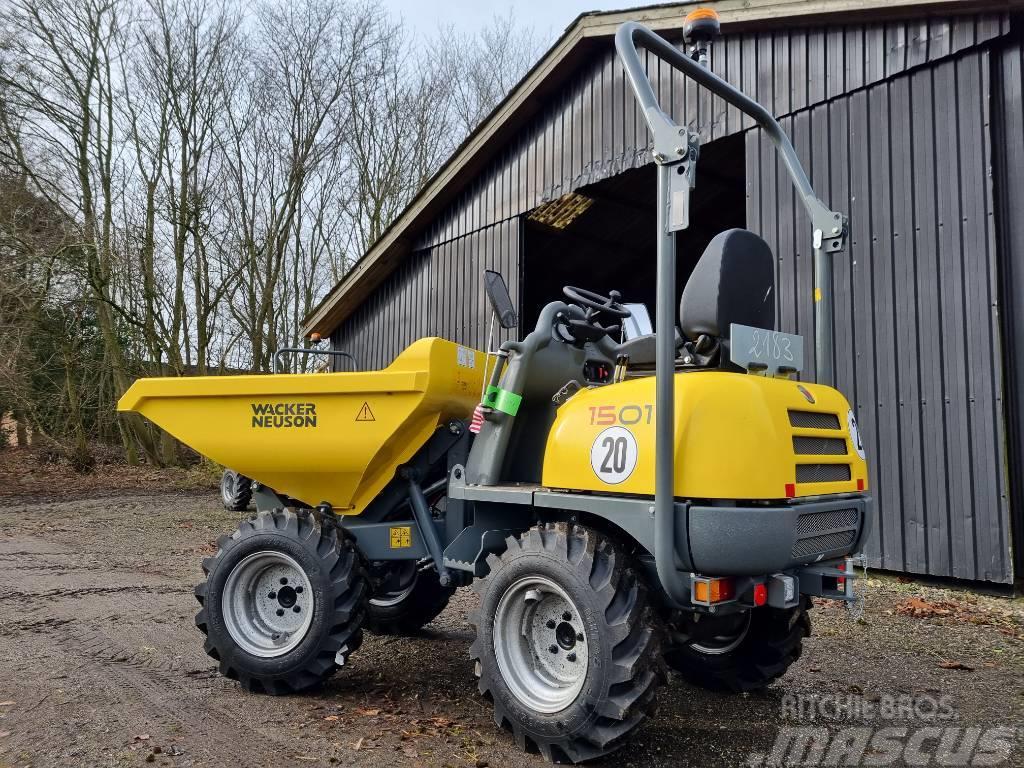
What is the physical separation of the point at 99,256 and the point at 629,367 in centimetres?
1717

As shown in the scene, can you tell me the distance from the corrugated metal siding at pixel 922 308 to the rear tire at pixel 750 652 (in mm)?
3453

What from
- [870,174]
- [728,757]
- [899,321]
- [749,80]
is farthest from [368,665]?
[749,80]

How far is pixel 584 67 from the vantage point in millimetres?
10312

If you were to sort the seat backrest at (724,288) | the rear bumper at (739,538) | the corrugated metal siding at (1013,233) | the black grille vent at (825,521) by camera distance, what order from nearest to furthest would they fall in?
the rear bumper at (739,538) < the black grille vent at (825,521) < the seat backrest at (724,288) < the corrugated metal siding at (1013,233)

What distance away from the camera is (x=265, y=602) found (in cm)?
444

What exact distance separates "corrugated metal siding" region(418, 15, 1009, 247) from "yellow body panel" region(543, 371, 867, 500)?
5.17 meters

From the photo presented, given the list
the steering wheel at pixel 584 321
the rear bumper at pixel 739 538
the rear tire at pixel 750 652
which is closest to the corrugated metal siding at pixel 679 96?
the steering wheel at pixel 584 321

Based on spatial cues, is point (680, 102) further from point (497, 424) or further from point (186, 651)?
point (186, 651)

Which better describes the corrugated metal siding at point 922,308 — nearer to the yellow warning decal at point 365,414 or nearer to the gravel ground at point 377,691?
the gravel ground at point 377,691

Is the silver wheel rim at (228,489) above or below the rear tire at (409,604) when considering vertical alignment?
above

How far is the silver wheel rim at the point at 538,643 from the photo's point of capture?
11.0ft

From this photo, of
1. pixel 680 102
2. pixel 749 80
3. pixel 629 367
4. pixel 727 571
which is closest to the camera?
pixel 727 571

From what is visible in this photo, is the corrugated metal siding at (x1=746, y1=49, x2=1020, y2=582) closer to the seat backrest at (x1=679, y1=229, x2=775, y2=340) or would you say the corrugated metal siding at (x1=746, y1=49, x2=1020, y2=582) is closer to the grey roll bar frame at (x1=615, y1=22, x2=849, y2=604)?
the seat backrest at (x1=679, y1=229, x2=775, y2=340)

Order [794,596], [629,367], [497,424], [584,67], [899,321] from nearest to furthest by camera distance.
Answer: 1. [794,596]
2. [497,424]
3. [629,367]
4. [899,321]
5. [584,67]
